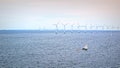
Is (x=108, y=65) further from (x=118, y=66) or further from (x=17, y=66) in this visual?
(x=17, y=66)

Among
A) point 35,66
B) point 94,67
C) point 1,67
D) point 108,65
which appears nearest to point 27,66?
point 35,66

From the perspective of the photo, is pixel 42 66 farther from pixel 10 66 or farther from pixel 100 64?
pixel 100 64

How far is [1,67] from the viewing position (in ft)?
76.3

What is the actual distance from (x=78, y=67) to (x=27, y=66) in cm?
501

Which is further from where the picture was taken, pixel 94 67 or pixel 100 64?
pixel 100 64

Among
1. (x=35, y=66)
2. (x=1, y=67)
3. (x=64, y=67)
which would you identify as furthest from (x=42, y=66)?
(x=1, y=67)

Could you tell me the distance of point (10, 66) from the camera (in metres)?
24.1

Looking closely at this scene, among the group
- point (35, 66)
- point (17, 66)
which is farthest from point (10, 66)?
point (35, 66)

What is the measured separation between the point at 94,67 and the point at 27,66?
6.51m

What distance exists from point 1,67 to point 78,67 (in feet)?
23.9

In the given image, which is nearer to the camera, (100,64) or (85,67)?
(85,67)

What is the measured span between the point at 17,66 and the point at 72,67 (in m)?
5.42

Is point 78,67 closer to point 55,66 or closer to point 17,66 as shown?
point 55,66

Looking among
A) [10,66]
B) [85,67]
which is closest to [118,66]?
[85,67]
